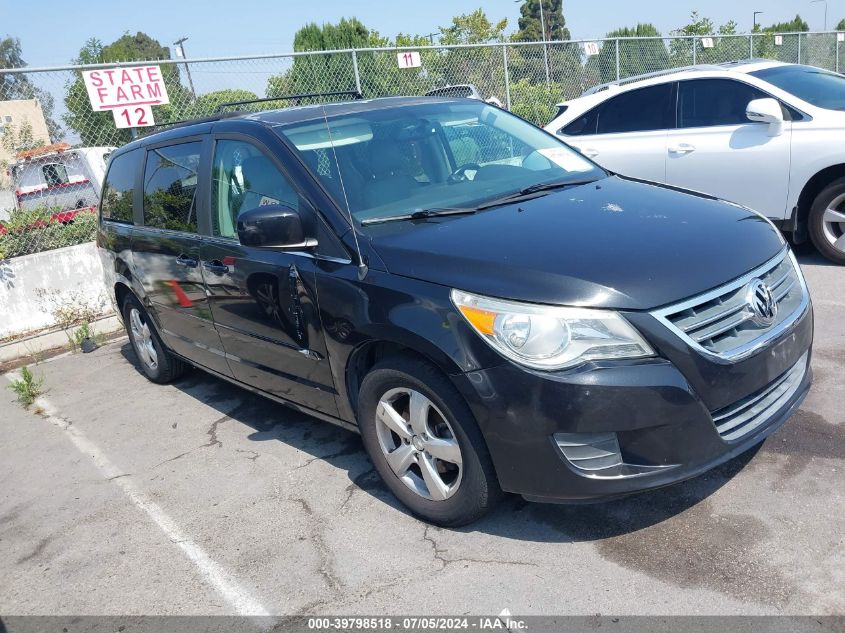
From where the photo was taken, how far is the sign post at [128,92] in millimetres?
8375

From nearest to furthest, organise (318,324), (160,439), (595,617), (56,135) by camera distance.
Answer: (595,617), (318,324), (160,439), (56,135)

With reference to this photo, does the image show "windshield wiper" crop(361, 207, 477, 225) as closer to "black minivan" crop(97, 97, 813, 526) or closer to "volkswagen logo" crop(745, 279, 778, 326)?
"black minivan" crop(97, 97, 813, 526)

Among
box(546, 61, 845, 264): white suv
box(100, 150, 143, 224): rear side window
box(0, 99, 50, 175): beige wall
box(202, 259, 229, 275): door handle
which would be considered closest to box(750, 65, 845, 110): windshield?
box(546, 61, 845, 264): white suv

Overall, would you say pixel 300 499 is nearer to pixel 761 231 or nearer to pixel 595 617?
pixel 595 617

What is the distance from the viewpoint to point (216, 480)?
4.17 meters

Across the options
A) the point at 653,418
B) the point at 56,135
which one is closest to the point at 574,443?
the point at 653,418

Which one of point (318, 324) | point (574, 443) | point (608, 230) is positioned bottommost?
point (574, 443)

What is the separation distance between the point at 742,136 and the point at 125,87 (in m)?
6.54

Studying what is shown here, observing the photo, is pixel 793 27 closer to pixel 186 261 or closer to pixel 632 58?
pixel 632 58

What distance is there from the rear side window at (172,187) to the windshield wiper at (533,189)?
1.84 m

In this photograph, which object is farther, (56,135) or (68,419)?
(56,135)

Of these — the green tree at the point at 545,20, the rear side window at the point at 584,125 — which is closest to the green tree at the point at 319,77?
the rear side window at the point at 584,125

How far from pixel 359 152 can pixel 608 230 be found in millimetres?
1351

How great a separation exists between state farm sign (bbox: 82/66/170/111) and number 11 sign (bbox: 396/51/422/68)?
158 inches
